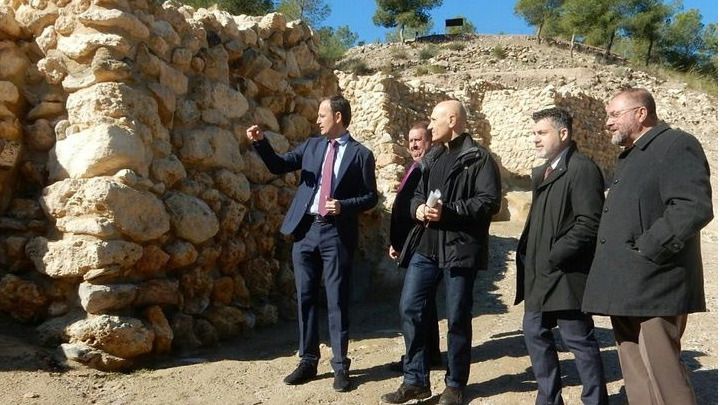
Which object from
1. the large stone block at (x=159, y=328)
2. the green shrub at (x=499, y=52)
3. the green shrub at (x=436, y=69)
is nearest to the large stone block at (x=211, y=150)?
the large stone block at (x=159, y=328)

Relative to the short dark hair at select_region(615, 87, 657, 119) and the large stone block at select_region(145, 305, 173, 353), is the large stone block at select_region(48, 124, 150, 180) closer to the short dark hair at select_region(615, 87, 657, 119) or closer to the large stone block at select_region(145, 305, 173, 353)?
the large stone block at select_region(145, 305, 173, 353)

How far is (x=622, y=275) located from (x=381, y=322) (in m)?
2.97

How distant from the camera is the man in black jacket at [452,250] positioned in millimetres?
3545

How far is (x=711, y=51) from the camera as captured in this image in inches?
1351

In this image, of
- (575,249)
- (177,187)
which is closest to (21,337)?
(177,187)

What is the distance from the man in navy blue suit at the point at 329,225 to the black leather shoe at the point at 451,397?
0.59 metres

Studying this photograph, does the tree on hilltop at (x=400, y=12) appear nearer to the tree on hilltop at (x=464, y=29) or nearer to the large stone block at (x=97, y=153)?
the tree on hilltop at (x=464, y=29)

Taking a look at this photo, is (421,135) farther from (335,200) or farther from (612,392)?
(612,392)

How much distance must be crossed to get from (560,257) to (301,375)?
1.69 meters

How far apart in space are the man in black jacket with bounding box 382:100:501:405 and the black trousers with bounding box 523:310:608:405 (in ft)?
1.30

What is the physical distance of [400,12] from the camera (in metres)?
39.1

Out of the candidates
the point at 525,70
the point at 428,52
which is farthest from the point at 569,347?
the point at 428,52

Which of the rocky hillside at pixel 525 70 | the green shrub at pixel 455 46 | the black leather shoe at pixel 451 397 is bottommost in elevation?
the black leather shoe at pixel 451 397

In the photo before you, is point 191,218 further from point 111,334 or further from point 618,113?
point 618,113
